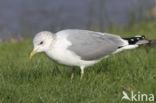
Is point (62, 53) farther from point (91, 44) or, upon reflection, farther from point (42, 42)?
point (91, 44)

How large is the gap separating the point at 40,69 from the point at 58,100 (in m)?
1.30

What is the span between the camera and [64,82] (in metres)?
4.79

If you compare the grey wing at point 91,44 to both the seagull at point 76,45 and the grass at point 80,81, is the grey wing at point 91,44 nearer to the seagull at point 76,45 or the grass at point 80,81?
the seagull at point 76,45

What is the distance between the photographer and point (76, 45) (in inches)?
189

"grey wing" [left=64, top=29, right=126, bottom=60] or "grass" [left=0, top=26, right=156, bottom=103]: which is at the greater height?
"grey wing" [left=64, top=29, right=126, bottom=60]

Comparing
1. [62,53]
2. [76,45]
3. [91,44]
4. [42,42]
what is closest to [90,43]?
[91,44]

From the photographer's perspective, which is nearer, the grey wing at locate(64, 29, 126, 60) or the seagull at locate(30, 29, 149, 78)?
the seagull at locate(30, 29, 149, 78)

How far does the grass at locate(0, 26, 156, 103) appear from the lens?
4.21 m

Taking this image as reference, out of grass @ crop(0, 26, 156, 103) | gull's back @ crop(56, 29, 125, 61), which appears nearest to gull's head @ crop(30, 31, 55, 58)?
gull's back @ crop(56, 29, 125, 61)

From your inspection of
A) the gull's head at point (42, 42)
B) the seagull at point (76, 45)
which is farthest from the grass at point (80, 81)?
the gull's head at point (42, 42)

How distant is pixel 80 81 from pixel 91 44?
0.52 m

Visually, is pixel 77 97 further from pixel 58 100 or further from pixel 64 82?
pixel 64 82

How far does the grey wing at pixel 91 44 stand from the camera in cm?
481

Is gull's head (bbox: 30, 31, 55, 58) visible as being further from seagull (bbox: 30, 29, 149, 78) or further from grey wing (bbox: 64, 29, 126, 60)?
grey wing (bbox: 64, 29, 126, 60)
